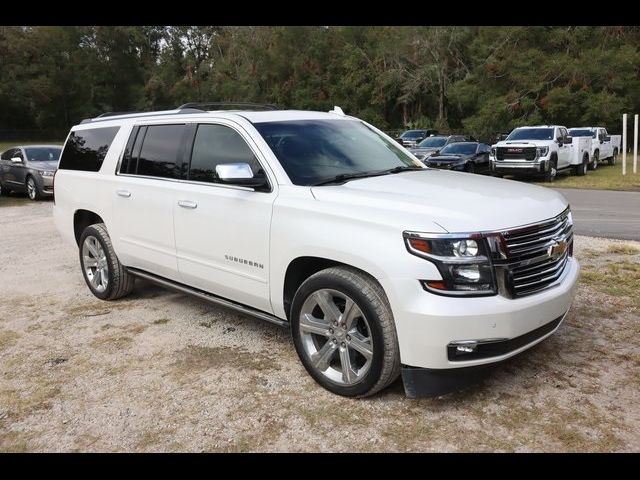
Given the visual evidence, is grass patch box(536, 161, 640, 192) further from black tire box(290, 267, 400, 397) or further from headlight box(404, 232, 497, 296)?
black tire box(290, 267, 400, 397)

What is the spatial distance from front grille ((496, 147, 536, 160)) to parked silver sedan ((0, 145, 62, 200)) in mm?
13850

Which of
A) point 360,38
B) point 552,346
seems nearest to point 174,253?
point 552,346

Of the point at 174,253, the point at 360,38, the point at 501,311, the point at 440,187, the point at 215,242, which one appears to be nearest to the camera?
the point at 501,311

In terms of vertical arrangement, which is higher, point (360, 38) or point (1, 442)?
point (360, 38)

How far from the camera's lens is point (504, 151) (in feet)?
63.5

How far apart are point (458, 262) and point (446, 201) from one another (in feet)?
1.63

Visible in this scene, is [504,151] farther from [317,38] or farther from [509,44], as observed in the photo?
[317,38]

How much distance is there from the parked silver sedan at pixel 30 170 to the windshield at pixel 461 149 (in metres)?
12.7

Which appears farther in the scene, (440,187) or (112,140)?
(112,140)

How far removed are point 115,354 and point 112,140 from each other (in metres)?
2.27

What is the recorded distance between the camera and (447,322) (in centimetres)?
316

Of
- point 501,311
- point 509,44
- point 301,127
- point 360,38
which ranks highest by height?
point 360,38

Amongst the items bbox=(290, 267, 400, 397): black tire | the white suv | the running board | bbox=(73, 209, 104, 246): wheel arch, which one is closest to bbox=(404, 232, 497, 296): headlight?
the white suv

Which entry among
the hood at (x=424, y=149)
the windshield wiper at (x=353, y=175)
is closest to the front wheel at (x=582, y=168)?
the hood at (x=424, y=149)
